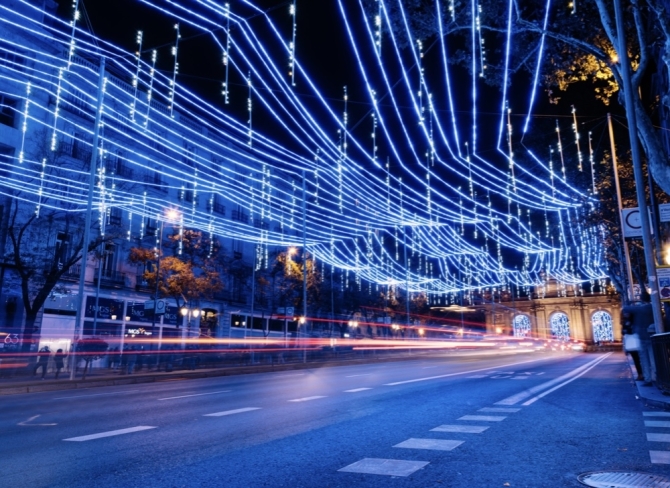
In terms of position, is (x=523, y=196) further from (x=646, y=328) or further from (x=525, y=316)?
(x=525, y=316)

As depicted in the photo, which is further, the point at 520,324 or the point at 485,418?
the point at 520,324

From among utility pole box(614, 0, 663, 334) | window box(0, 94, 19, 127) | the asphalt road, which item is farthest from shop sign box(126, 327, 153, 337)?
utility pole box(614, 0, 663, 334)

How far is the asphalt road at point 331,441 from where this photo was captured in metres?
5.17

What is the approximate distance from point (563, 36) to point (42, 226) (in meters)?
25.2

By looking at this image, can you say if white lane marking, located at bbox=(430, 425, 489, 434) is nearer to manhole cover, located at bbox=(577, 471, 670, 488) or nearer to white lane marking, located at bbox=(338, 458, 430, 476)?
white lane marking, located at bbox=(338, 458, 430, 476)

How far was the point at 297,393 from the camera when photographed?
43.8ft

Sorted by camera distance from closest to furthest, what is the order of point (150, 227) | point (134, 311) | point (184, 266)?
point (184, 266)
point (134, 311)
point (150, 227)

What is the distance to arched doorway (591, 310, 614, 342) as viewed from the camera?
10206 centimetres

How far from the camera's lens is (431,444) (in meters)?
6.61

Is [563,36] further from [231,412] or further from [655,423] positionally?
[231,412]

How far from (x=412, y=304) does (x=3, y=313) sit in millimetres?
47840

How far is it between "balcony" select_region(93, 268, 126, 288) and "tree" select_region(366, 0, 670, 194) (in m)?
25.8

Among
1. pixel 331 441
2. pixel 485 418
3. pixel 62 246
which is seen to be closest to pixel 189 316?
pixel 62 246

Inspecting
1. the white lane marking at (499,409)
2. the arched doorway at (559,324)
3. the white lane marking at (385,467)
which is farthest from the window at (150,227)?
the arched doorway at (559,324)
